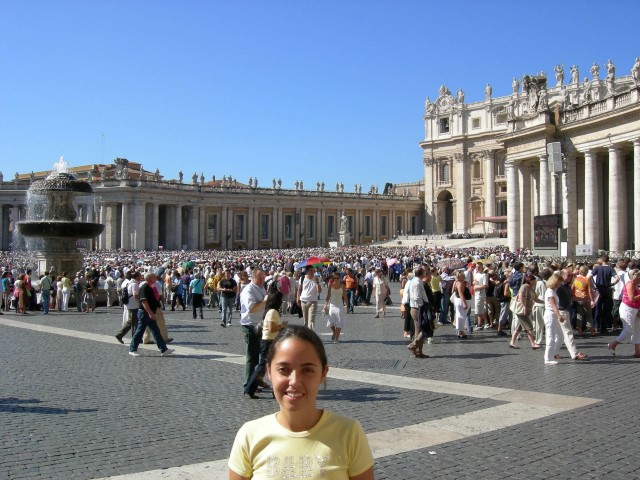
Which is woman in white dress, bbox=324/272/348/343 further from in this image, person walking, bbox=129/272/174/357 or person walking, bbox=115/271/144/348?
person walking, bbox=115/271/144/348

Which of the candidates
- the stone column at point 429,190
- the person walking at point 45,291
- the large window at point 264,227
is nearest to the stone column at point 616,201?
the person walking at point 45,291

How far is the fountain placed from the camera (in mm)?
24797

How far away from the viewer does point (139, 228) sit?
64.5m

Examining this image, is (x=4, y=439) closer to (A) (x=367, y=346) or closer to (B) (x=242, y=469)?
(B) (x=242, y=469)

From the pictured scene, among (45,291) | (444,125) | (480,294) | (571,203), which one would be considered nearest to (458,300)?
(480,294)

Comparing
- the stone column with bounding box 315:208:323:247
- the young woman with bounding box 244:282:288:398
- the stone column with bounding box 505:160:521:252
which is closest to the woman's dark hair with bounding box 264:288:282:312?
the young woman with bounding box 244:282:288:398

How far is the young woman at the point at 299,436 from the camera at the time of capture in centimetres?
247

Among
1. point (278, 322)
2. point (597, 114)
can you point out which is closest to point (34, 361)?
point (278, 322)

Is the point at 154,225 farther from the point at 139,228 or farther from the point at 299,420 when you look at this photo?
the point at 299,420

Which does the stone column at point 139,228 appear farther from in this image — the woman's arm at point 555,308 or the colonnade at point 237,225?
the woman's arm at point 555,308

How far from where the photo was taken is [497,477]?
5.36 m

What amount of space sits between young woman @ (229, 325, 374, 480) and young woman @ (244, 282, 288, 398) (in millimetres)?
5773

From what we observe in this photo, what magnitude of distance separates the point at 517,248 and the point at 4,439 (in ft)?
98.7

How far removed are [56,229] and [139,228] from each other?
40.4 metres
